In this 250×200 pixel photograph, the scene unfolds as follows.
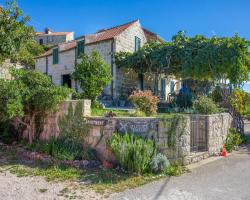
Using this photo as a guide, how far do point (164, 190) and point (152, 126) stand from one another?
2.16 meters

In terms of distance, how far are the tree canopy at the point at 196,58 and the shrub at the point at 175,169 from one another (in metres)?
6.70

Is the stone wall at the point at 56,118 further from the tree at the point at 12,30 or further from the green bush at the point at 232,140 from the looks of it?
the green bush at the point at 232,140

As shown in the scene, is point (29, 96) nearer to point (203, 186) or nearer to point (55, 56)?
point (203, 186)

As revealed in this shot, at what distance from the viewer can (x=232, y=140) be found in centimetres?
1095

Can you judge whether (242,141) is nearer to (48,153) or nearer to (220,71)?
(220,71)

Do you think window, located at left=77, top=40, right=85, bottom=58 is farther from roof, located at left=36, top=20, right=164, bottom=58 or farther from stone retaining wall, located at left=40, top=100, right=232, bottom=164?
stone retaining wall, located at left=40, top=100, right=232, bottom=164

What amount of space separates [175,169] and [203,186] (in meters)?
1.14

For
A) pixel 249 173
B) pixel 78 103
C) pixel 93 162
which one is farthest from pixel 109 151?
pixel 249 173

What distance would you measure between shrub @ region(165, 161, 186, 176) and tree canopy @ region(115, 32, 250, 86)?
6.70 meters

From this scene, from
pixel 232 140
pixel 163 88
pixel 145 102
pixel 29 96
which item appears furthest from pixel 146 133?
pixel 163 88

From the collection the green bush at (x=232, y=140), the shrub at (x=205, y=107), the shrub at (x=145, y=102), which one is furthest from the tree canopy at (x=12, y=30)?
the green bush at (x=232, y=140)

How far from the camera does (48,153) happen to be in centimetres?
865

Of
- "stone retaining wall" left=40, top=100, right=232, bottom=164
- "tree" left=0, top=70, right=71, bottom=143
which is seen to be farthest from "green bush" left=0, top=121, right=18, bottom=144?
"stone retaining wall" left=40, top=100, right=232, bottom=164

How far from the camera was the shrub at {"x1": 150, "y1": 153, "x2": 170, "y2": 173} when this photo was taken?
7066mm
